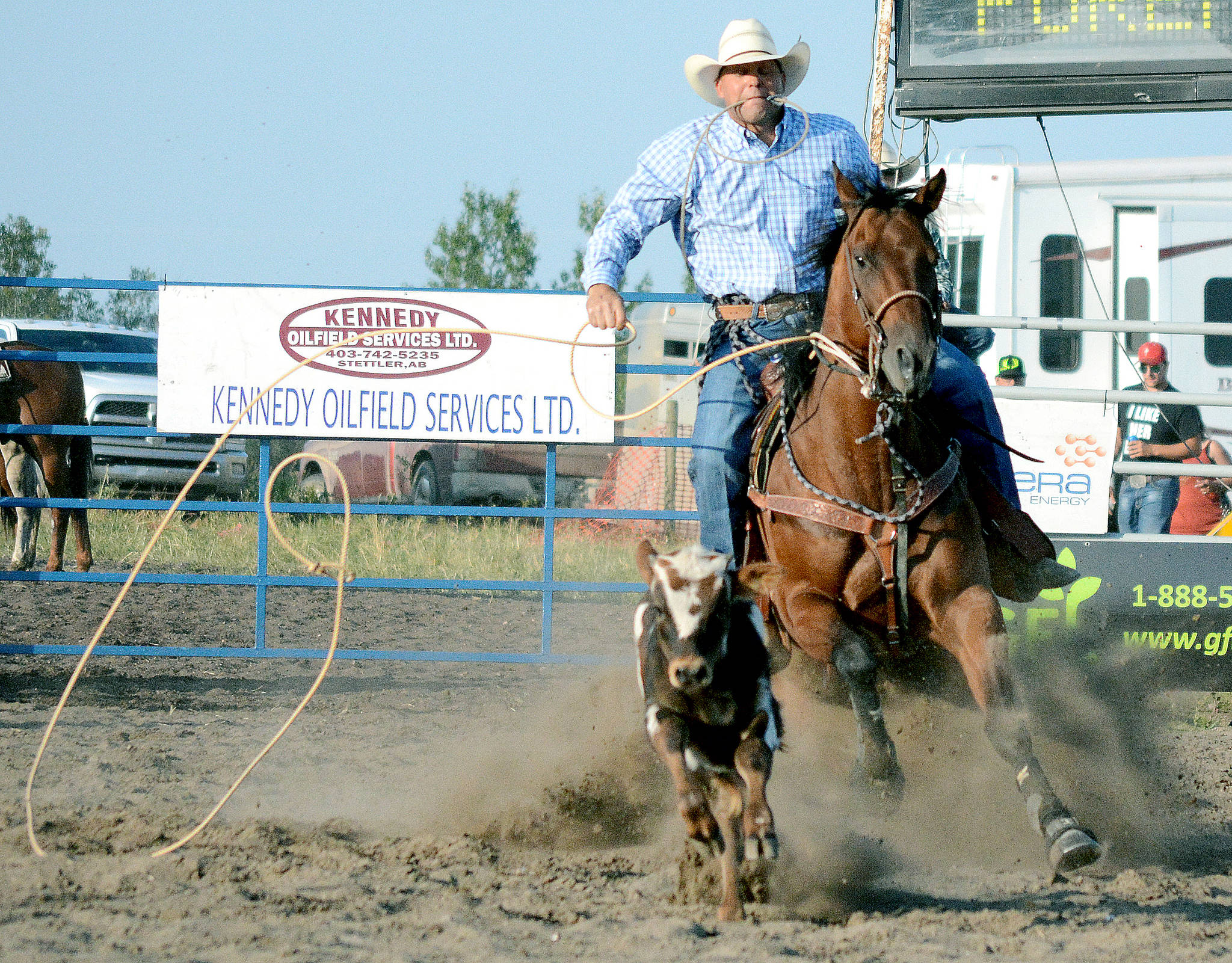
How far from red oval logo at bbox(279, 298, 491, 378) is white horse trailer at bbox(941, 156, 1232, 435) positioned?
560cm

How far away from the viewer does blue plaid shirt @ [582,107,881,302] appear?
4621 mm

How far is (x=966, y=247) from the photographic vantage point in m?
11.2

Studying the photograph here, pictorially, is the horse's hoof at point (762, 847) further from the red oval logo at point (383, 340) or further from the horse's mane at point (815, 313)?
the red oval logo at point (383, 340)

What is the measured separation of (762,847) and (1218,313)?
30.9ft

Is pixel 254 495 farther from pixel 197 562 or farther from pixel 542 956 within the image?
pixel 542 956

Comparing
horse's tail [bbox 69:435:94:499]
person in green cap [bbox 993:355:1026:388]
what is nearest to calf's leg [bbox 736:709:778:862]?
horse's tail [bbox 69:435:94:499]

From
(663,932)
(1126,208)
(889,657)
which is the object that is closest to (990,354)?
(1126,208)

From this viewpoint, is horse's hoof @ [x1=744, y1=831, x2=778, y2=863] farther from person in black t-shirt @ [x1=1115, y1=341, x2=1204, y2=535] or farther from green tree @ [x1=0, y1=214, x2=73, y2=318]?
green tree @ [x1=0, y1=214, x2=73, y2=318]

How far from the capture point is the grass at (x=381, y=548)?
10.9 meters

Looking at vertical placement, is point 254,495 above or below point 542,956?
above

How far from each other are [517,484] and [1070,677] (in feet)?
31.7

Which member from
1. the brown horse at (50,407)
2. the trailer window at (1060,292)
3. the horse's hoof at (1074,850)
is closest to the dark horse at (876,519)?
the horse's hoof at (1074,850)

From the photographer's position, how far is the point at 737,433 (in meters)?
4.58

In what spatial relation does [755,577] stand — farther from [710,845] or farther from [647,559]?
[710,845]
